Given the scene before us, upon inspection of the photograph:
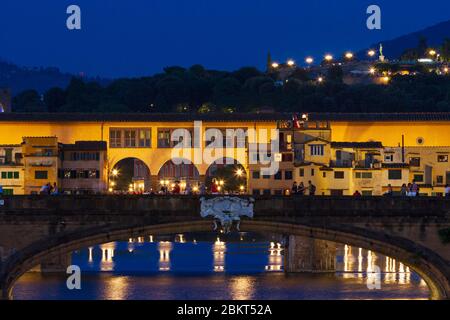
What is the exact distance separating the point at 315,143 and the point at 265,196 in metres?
37.4

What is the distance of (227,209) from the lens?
4616 cm

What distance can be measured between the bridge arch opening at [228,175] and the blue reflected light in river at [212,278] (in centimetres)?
496

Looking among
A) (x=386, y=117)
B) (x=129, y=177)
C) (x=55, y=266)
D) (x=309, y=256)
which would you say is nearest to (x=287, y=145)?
(x=386, y=117)

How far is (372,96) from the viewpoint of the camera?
400 ft

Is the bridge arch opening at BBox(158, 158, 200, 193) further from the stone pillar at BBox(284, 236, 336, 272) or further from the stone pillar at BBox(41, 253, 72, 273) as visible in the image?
the stone pillar at BBox(41, 253, 72, 273)

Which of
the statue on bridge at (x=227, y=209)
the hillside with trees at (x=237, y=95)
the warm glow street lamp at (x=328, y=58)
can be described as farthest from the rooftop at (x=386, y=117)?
the warm glow street lamp at (x=328, y=58)

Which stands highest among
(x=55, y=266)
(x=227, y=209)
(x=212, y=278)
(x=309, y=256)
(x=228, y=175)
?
(x=228, y=175)

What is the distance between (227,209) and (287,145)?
3940 cm

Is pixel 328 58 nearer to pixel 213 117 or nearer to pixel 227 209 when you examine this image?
pixel 213 117

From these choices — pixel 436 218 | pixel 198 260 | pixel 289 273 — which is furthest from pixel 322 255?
pixel 436 218

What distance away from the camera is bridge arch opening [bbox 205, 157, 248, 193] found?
92562 millimetres

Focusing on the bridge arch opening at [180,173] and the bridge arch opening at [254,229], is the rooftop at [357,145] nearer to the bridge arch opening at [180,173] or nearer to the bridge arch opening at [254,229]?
the bridge arch opening at [180,173]

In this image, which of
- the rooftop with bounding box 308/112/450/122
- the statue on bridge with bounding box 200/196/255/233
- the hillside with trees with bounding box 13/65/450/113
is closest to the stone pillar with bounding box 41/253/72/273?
the rooftop with bounding box 308/112/450/122
